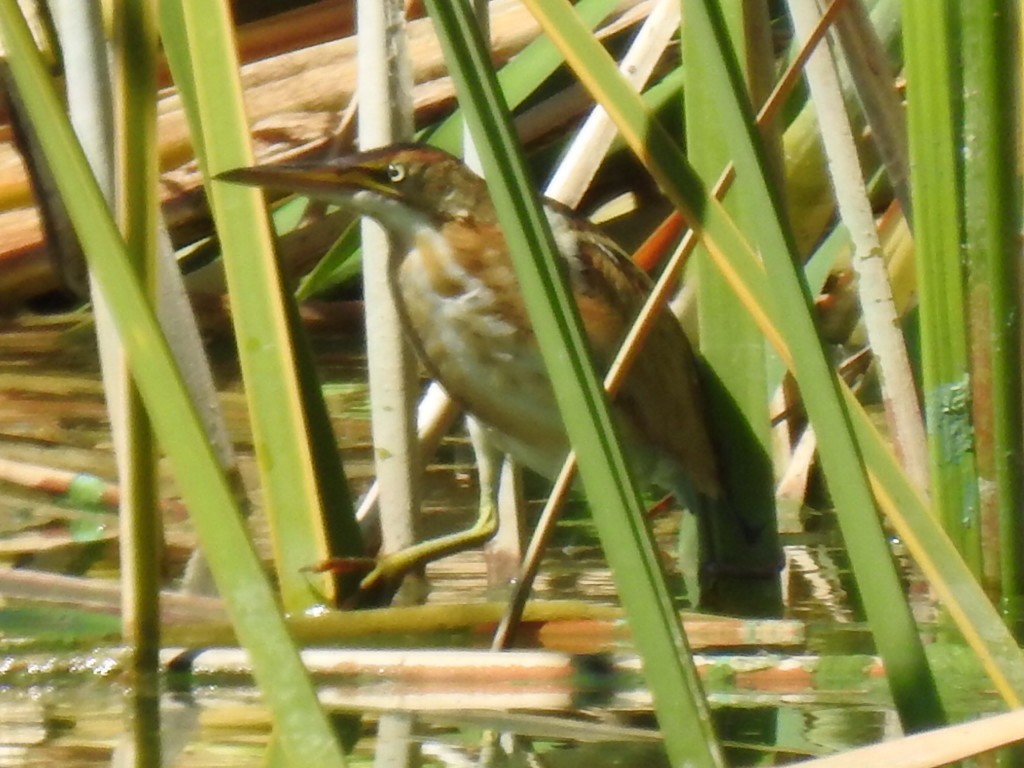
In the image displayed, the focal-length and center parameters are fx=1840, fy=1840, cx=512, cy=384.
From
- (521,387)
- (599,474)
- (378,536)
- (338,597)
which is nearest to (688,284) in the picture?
(521,387)

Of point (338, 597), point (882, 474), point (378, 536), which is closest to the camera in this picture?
point (882, 474)

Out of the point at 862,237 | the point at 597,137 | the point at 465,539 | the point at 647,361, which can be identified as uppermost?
the point at 597,137

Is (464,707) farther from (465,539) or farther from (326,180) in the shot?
(326,180)

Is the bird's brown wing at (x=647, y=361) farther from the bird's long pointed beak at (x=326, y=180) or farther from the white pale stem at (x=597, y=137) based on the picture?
the bird's long pointed beak at (x=326, y=180)

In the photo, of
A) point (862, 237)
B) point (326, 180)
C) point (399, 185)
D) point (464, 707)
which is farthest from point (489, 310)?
point (464, 707)

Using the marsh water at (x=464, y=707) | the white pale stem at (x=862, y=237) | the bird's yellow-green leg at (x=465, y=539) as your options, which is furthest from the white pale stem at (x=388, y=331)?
the white pale stem at (x=862, y=237)

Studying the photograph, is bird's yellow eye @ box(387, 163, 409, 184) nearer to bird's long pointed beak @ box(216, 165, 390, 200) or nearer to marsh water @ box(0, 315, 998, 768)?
bird's long pointed beak @ box(216, 165, 390, 200)

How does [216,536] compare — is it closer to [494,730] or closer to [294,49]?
[494,730]
